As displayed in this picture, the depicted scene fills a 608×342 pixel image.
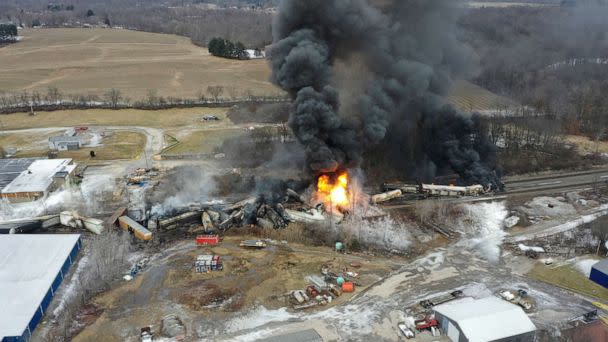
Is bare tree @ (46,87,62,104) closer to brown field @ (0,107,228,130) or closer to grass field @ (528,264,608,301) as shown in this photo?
brown field @ (0,107,228,130)

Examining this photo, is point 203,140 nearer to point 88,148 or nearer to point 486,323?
point 88,148

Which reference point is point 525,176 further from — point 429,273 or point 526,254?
point 429,273

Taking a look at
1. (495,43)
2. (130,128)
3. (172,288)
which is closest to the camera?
(172,288)

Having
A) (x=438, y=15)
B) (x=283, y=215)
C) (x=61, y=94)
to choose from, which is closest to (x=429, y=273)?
(x=283, y=215)

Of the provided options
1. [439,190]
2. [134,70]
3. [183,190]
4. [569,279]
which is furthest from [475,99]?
[134,70]

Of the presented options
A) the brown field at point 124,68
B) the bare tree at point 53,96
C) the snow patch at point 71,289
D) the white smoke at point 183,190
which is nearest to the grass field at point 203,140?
the white smoke at point 183,190

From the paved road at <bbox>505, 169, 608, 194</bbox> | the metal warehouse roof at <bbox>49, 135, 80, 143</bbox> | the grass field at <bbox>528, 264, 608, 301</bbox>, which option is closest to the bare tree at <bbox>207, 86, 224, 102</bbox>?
the metal warehouse roof at <bbox>49, 135, 80, 143</bbox>

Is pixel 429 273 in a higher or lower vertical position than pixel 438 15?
lower
